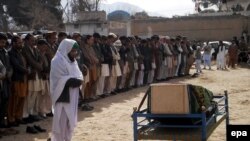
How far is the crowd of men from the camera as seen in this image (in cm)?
881

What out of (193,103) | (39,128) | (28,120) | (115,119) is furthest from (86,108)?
(193,103)

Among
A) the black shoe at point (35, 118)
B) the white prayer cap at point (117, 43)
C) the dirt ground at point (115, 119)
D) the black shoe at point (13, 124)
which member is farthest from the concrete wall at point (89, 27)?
the black shoe at point (13, 124)

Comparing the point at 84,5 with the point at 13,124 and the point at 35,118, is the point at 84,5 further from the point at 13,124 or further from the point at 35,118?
the point at 13,124

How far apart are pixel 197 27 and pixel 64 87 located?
34.4 meters

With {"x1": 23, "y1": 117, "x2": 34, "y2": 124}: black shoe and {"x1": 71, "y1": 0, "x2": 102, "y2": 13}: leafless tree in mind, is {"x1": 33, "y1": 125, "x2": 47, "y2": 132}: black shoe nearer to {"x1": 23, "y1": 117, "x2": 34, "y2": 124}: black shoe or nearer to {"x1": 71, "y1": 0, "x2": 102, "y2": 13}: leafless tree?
{"x1": 23, "y1": 117, "x2": 34, "y2": 124}: black shoe

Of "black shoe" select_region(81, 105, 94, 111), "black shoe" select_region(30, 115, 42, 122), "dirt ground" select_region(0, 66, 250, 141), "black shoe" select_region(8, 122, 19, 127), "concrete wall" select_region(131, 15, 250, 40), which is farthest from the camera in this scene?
"concrete wall" select_region(131, 15, 250, 40)

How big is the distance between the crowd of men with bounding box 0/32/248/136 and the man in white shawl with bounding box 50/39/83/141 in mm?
1029

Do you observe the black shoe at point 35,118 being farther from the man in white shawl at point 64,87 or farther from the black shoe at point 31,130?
the man in white shawl at point 64,87

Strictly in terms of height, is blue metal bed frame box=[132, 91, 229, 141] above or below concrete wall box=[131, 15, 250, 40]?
below

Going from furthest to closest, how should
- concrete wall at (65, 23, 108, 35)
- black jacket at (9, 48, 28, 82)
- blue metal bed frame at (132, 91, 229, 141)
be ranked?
1. concrete wall at (65, 23, 108, 35)
2. black jacket at (9, 48, 28, 82)
3. blue metal bed frame at (132, 91, 229, 141)

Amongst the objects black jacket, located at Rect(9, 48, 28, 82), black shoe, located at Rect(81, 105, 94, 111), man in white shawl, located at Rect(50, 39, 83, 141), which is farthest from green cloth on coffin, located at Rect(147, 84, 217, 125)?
black shoe, located at Rect(81, 105, 94, 111)

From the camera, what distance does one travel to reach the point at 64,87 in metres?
6.46

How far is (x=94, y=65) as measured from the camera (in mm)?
12250

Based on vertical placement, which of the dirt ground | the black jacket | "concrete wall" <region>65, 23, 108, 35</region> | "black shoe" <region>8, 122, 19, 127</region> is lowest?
the dirt ground
